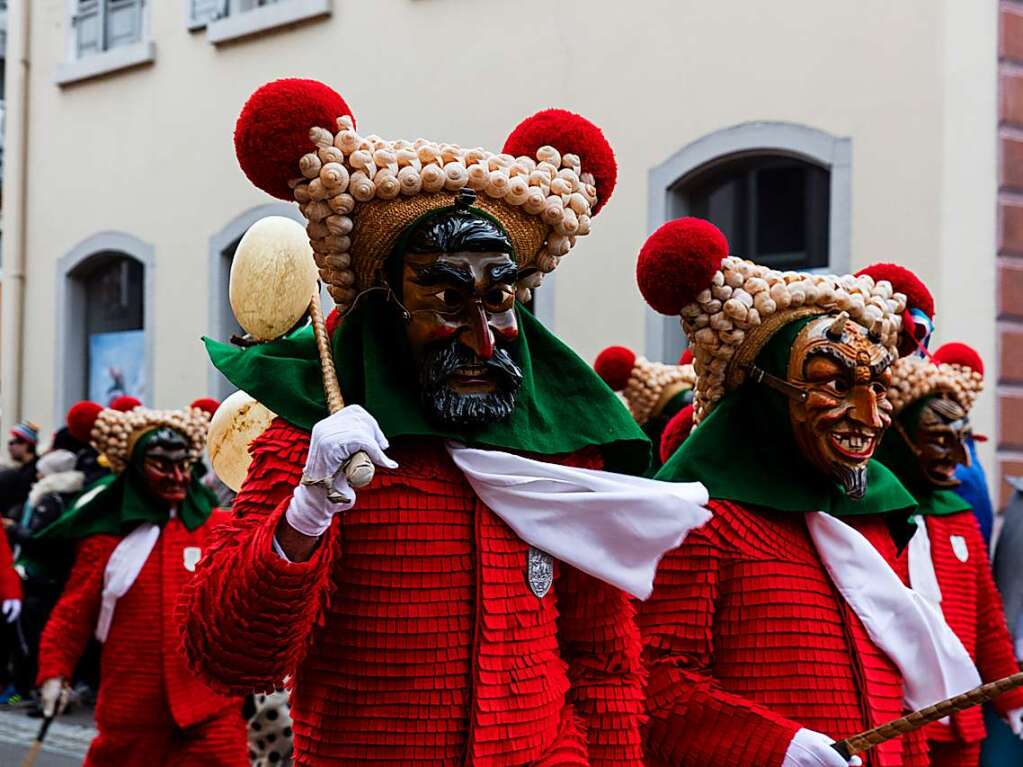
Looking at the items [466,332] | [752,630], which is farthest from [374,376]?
[752,630]

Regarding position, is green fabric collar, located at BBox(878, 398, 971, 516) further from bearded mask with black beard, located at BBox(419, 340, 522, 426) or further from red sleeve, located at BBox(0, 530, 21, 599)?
red sleeve, located at BBox(0, 530, 21, 599)

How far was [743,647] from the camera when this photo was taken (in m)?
3.72

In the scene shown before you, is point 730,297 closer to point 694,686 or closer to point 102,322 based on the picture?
point 694,686

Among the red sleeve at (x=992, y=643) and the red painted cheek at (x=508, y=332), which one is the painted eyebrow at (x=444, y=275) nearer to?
the red painted cheek at (x=508, y=332)

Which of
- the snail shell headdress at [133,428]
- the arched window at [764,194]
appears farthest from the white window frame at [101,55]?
the snail shell headdress at [133,428]

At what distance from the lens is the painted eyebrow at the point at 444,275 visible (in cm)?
312

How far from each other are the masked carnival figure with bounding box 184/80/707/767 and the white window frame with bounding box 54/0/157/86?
11.4 meters

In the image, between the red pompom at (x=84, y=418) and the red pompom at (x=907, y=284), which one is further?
the red pompom at (x=84, y=418)

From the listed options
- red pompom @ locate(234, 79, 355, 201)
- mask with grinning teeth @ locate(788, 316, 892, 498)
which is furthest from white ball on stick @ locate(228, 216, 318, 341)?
mask with grinning teeth @ locate(788, 316, 892, 498)

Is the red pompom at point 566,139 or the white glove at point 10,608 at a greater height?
the red pompom at point 566,139

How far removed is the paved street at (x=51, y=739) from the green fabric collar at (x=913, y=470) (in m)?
5.10

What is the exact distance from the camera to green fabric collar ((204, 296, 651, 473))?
3107mm

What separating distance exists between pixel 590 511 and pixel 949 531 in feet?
9.43

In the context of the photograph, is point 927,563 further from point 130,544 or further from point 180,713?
point 130,544
